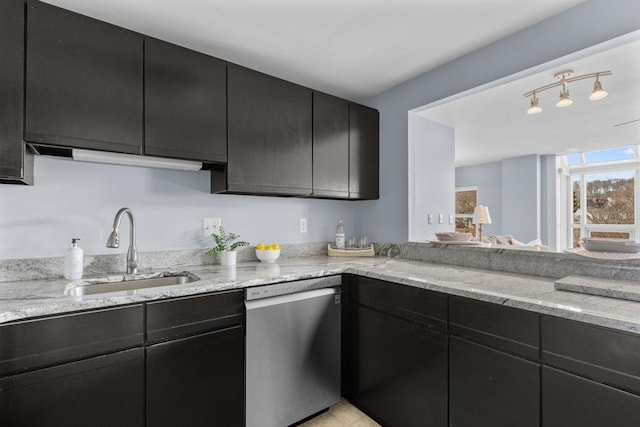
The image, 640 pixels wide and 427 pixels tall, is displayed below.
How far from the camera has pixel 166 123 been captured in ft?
5.49

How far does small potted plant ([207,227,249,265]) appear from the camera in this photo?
2061mm

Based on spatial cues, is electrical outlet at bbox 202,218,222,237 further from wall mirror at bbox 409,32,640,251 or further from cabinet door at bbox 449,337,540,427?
cabinet door at bbox 449,337,540,427

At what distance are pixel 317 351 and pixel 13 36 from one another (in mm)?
2068

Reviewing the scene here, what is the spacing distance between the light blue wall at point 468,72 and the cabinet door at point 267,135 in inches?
30.9

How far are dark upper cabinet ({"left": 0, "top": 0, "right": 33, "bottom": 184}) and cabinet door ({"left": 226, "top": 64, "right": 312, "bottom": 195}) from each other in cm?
92

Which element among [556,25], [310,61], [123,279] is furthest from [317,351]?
[556,25]

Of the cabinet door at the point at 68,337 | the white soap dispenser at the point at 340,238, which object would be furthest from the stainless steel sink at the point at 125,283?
the white soap dispenser at the point at 340,238

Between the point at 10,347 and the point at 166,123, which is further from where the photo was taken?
the point at 166,123

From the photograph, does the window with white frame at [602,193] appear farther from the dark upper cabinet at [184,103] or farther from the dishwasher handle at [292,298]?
the dark upper cabinet at [184,103]

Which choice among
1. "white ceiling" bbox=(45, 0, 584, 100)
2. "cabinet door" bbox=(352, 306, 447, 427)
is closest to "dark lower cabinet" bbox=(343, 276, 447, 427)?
"cabinet door" bbox=(352, 306, 447, 427)

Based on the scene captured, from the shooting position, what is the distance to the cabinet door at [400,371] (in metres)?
1.51

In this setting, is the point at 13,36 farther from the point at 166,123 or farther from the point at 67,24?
the point at 166,123

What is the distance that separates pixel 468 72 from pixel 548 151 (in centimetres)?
432

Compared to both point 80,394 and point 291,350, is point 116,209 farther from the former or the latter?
point 291,350
